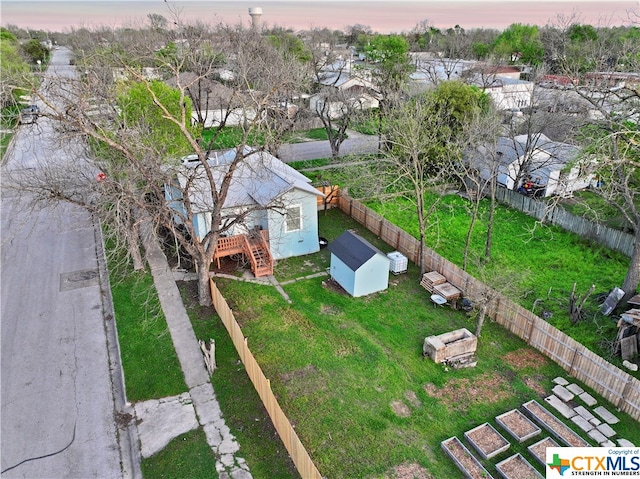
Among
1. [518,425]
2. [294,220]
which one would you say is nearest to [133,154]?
[294,220]

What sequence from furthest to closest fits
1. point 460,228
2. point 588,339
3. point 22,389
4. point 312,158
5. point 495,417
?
point 312,158, point 460,228, point 588,339, point 22,389, point 495,417

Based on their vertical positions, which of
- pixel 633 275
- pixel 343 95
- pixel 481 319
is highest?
pixel 343 95

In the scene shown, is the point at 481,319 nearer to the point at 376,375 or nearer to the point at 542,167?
the point at 376,375

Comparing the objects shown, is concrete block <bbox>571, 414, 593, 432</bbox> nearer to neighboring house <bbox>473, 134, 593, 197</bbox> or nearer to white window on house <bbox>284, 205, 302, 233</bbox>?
white window on house <bbox>284, 205, 302, 233</bbox>

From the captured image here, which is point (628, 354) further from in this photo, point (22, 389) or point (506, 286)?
point (22, 389)

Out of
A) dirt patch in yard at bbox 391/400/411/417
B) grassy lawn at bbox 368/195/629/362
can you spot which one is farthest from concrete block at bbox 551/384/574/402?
dirt patch in yard at bbox 391/400/411/417

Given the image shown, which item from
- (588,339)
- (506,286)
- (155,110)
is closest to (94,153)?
(155,110)
